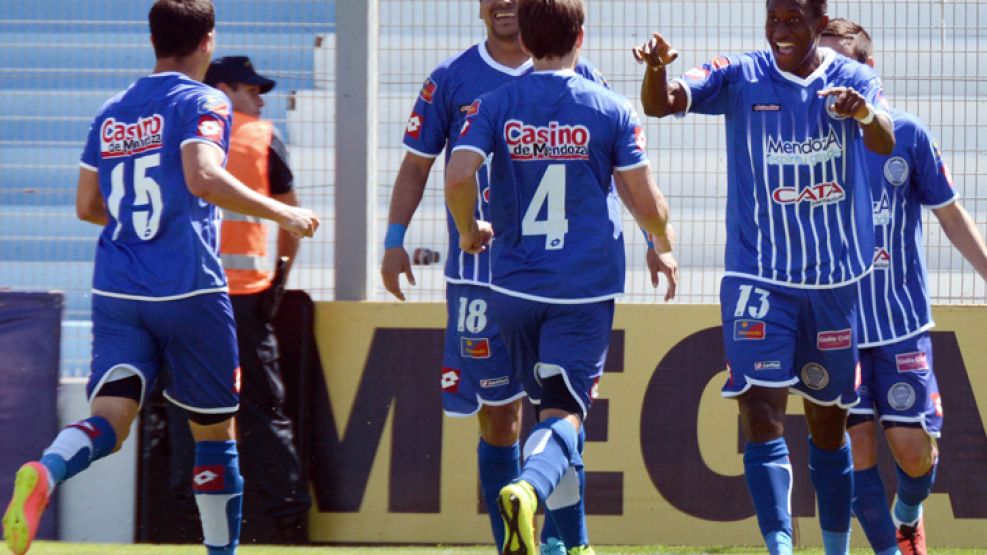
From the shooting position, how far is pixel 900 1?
711 cm

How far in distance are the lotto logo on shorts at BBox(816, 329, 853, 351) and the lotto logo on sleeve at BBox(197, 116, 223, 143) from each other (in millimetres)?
2157

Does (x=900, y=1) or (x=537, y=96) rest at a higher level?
(x=900, y=1)

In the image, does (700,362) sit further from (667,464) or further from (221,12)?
(221,12)

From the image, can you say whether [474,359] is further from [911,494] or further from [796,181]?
[911,494]

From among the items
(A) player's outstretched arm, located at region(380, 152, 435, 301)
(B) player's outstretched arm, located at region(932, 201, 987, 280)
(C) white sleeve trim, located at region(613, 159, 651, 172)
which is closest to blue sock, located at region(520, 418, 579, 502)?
(C) white sleeve trim, located at region(613, 159, 651, 172)

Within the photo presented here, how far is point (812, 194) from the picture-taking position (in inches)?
195

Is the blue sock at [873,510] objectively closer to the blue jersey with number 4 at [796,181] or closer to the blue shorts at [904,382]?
the blue shorts at [904,382]

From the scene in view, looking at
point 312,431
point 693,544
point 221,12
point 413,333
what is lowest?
point 693,544

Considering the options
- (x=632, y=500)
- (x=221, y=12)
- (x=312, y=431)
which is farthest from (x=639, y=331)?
(x=221, y=12)

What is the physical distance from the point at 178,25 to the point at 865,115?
2.36m

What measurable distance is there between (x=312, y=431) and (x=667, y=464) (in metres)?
1.68

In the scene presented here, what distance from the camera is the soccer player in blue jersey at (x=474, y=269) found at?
5324mm

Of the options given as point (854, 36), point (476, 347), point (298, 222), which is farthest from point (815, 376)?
point (298, 222)

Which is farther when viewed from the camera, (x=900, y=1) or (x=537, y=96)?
(x=900, y=1)
